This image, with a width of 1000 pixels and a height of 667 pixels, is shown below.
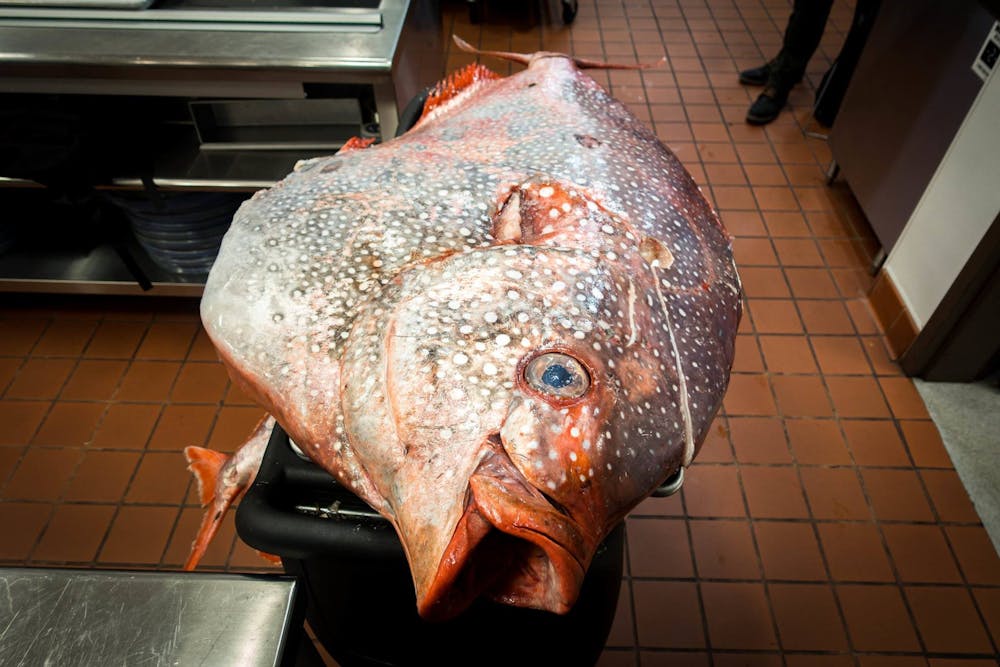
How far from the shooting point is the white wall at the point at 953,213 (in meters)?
2.21

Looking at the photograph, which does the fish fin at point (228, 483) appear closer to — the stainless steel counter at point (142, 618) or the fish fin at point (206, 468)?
the fish fin at point (206, 468)

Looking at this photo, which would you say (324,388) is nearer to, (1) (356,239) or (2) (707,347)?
(1) (356,239)

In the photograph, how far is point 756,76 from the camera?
412cm

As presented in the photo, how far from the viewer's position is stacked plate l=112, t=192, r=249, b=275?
2367 millimetres

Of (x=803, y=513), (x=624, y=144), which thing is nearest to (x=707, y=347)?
(x=624, y=144)

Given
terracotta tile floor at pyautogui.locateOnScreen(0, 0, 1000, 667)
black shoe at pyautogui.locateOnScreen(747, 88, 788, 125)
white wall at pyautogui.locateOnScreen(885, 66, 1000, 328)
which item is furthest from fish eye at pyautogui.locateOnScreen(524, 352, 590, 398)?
black shoe at pyautogui.locateOnScreen(747, 88, 788, 125)

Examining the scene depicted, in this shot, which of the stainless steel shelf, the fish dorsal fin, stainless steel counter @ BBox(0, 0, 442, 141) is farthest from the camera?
the stainless steel shelf

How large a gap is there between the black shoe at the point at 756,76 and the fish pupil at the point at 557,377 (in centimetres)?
419

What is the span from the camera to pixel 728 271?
3.22 ft

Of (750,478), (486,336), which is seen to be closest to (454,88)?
(486,336)

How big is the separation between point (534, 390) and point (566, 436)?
60 millimetres

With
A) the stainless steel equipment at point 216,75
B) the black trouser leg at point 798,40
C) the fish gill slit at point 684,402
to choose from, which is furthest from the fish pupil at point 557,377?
the black trouser leg at point 798,40

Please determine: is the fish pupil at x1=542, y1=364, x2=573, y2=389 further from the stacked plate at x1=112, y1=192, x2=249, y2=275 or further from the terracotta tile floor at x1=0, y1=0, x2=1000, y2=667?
the stacked plate at x1=112, y1=192, x2=249, y2=275

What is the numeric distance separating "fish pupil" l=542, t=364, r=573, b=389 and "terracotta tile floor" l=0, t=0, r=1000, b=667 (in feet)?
5.31
